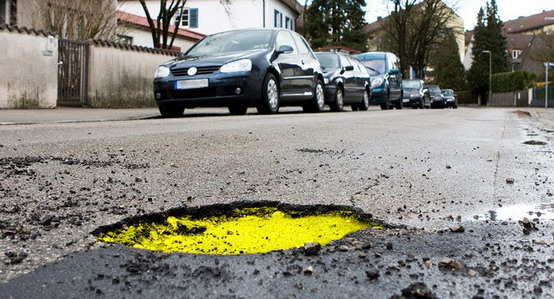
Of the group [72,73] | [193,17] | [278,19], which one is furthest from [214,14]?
[72,73]

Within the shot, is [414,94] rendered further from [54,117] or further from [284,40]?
[54,117]

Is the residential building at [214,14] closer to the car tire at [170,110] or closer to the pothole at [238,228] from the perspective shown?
the car tire at [170,110]

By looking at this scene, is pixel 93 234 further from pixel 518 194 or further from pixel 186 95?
pixel 186 95

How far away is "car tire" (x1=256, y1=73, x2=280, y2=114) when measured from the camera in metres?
11.4

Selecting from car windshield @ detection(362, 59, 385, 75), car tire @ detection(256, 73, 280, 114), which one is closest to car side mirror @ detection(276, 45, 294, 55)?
car tire @ detection(256, 73, 280, 114)

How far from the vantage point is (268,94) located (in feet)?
37.8

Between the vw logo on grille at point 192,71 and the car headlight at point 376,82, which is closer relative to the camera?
the vw logo on grille at point 192,71

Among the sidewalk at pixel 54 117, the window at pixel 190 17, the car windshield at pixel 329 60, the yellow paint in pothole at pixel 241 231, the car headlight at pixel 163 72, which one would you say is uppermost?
the window at pixel 190 17

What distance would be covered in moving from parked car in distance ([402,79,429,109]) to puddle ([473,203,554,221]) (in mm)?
28981

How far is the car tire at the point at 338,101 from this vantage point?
15.5 m

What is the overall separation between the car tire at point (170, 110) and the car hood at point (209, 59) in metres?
0.77

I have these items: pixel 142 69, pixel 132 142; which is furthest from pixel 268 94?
pixel 142 69

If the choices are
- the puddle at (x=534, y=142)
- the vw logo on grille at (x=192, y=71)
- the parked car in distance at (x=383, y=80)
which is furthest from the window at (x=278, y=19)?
the puddle at (x=534, y=142)

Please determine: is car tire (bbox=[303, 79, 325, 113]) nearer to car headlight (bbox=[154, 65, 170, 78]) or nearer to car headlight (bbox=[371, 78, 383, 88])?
car headlight (bbox=[154, 65, 170, 78])
